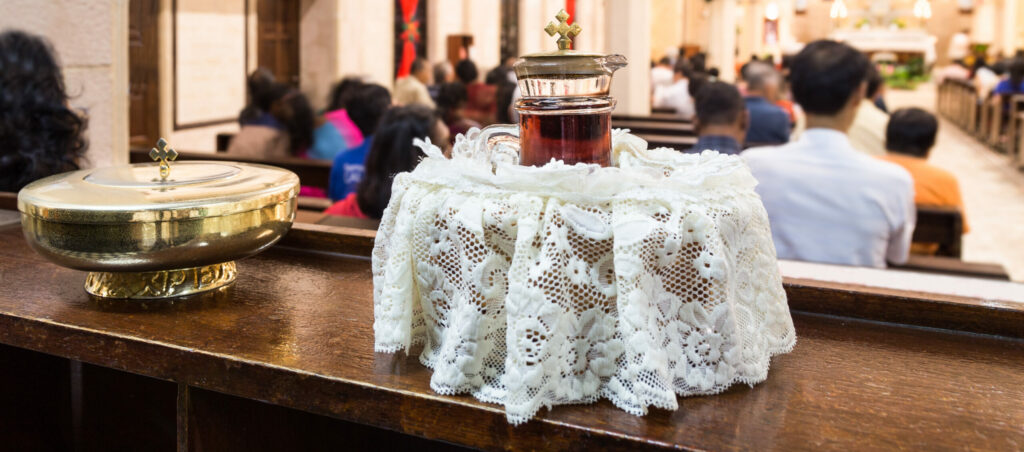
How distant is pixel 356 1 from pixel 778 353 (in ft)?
23.2

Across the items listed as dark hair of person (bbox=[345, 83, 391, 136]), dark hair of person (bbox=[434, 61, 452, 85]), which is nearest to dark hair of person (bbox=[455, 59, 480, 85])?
dark hair of person (bbox=[434, 61, 452, 85])

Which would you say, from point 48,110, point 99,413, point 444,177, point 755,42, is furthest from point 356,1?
point 755,42

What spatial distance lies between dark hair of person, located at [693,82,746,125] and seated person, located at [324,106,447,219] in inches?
46.0

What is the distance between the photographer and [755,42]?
18266 millimetres

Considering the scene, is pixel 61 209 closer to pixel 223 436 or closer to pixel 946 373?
pixel 223 436

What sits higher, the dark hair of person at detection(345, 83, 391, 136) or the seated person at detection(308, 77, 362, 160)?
the dark hair of person at detection(345, 83, 391, 136)

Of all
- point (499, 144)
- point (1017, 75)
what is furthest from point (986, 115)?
point (499, 144)

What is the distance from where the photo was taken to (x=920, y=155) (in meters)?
3.51

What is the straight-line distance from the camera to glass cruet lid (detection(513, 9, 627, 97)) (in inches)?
33.2

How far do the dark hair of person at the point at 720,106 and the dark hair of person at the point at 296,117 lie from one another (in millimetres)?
1990

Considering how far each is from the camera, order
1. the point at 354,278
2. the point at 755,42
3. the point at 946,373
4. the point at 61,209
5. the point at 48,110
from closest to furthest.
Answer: the point at 946,373 < the point at 61,209 < the point at 354,278 < the point at 48,110 < the point at 755,42

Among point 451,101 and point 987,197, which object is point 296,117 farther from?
point 987,197

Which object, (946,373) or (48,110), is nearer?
(946,373)

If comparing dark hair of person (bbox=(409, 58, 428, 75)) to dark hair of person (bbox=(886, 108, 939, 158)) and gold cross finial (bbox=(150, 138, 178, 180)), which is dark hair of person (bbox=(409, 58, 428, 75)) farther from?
gold cross finial (bbox=(150, 138, 178, 180))
